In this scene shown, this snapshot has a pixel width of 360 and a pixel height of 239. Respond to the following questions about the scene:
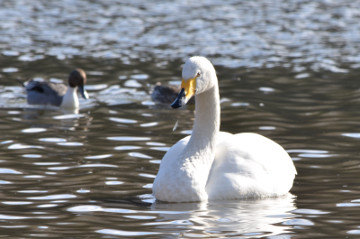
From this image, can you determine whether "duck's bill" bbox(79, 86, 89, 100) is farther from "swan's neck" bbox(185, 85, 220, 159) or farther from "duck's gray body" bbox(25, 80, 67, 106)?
"swan's neck" bbox(185, 85, 220, 159)

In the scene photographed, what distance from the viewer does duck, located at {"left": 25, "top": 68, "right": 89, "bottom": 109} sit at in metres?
15.9

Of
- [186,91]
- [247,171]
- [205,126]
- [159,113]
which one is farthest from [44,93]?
[186,91]

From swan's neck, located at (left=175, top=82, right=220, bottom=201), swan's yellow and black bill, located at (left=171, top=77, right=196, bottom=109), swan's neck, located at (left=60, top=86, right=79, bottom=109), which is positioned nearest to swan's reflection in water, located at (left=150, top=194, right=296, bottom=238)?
swan's neck, located at (left=175, top=82, right=220, bottom=201)

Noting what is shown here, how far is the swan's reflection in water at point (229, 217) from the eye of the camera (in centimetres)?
781

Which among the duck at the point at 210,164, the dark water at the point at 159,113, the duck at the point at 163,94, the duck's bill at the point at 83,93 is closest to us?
the dark water at the point at 159,113

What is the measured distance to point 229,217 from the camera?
27.3 feet

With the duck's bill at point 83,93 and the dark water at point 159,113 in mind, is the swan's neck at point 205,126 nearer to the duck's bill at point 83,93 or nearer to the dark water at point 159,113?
the dark water at point 159,113

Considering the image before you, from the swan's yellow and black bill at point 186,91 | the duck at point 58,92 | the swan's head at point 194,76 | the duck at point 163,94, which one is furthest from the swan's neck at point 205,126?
the duck at point 58,92

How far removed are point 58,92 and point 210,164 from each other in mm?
7720

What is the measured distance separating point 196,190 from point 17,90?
351 inches

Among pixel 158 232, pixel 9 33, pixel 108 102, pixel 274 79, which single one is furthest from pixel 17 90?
pixel 158 232

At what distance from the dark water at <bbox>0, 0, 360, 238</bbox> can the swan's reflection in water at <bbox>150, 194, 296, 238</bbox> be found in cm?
2

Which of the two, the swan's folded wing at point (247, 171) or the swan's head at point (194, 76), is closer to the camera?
the swan's head at point (194, 76)

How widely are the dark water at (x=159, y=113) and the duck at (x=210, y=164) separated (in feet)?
0.56
